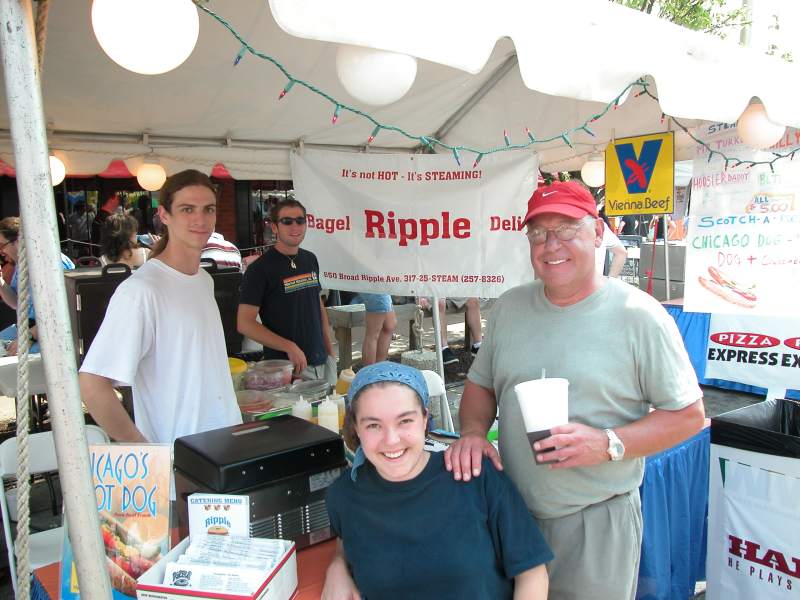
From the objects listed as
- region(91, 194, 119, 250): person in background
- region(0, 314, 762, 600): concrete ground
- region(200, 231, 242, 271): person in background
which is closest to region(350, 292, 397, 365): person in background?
region(0, 314, 762, 600): concrete ground

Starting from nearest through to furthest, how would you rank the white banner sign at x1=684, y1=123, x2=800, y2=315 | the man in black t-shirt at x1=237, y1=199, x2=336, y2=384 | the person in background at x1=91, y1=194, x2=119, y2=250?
the man in black t-shirt at x1=237, y1=199, x2=336, y2=384 → the white banner sign at x1=684, y1=123, x2=800, y2=315 → the person in background at x1=91, y1=194, x2=119, y2=250

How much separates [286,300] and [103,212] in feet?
31.3

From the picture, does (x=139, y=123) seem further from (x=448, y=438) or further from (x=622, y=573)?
(x=622, y=573)

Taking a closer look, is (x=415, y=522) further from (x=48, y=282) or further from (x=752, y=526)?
(x=752, y=526)

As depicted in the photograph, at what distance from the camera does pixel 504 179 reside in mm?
3594

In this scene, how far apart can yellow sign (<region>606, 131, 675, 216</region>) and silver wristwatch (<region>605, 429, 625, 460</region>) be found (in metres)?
3.43

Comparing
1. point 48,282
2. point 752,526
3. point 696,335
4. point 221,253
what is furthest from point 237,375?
point 696,335

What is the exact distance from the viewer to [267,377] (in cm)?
311

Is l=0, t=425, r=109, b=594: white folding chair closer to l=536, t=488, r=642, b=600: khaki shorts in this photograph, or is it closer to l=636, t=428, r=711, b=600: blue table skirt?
l=536, t=488, r=642, b=600: khaki shorts

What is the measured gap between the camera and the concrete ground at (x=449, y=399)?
12.0 ft

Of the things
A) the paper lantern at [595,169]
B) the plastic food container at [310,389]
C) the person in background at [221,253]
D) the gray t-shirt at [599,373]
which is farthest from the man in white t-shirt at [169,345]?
the person in background at [221,253]

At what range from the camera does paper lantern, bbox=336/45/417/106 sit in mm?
1485

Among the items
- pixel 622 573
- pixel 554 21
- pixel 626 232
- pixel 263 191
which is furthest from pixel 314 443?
A: pixel 626 232

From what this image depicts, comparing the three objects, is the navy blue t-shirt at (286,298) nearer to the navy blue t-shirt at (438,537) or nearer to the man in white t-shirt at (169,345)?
the man in white t-shirt at (169,345)
